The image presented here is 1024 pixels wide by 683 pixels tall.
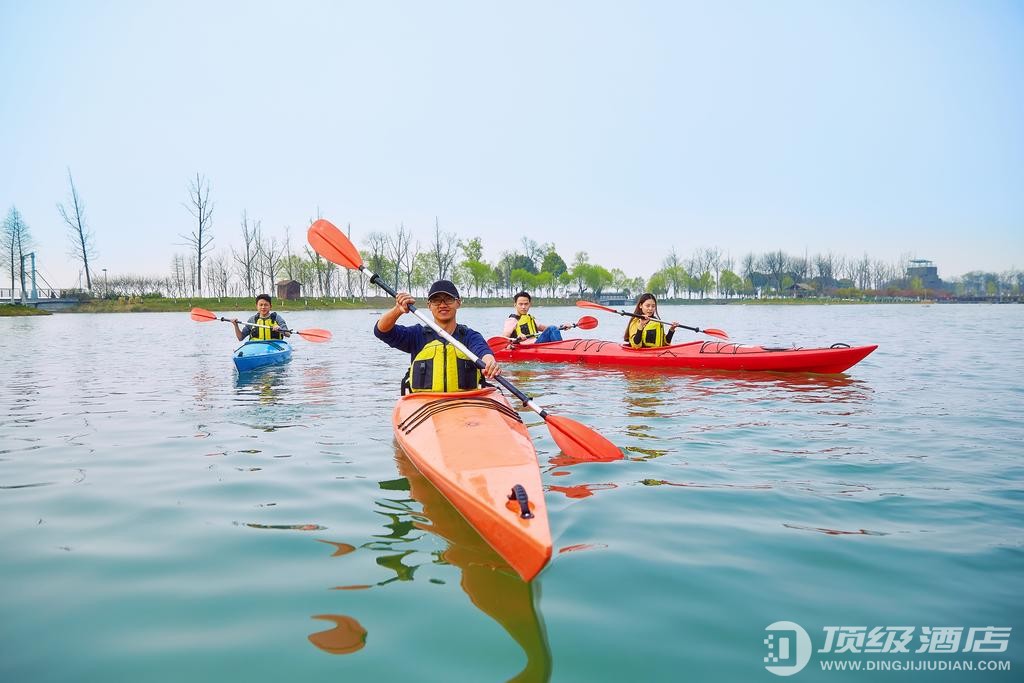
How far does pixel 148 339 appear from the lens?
19969 millimetres

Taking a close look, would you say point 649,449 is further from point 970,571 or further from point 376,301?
point 376,301

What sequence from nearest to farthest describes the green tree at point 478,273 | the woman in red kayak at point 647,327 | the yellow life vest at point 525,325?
the woman in red kayak at point 647,327 → the yellow life vest at point 525,325 → the green tree at point 478,273

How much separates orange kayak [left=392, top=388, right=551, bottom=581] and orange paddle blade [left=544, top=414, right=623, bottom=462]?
44 centimetres

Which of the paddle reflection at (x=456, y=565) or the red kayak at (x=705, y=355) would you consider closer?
the paddle reflection at (x=456, y=565)

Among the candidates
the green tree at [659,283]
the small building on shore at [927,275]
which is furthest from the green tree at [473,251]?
the small building on shore at [927,275]

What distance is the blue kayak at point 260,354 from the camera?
36.9 feet

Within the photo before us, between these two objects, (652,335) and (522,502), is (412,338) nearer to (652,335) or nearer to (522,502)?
(522,502)

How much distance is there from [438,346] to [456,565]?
95.4 inches

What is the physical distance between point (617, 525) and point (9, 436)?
6342 millimetres

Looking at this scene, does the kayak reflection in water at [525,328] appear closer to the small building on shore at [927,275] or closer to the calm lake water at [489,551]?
the calm lake water at [489,551]

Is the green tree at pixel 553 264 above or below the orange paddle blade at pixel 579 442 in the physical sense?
above

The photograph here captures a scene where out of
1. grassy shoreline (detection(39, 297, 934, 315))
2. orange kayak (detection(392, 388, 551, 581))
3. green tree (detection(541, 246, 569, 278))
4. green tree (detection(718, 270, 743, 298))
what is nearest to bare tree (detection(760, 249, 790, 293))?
green tree (detection(718, 270, 743, 298))

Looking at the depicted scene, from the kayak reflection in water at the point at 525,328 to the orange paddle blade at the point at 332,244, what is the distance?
646 cm

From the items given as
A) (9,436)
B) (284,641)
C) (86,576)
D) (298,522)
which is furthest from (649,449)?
(9,436)
